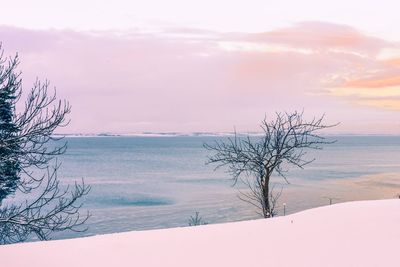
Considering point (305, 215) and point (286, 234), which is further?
point (305, 215)

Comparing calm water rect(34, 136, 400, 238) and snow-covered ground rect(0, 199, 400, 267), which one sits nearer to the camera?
snow-covered ground rect(0, 199, 400, 267)

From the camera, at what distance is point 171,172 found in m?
93.6

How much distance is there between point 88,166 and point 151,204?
188 feet

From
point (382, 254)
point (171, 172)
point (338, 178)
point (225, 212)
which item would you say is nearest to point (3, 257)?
point (382, 254)

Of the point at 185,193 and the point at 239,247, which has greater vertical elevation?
the point at 239,247

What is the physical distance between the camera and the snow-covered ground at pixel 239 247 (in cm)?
618

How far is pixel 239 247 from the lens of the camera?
690 cm

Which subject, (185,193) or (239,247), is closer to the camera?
(239,247)

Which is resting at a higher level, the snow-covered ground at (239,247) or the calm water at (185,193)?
the snow-covered ground at (239,247)

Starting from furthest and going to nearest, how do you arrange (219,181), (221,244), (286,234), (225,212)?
(219,181)
(225,212)
(286,234)
(221,244)

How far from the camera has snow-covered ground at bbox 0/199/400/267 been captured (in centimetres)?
618

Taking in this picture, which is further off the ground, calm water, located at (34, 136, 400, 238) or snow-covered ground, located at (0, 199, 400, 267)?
snow-covered ground, located at (0, 199, 400, 267)

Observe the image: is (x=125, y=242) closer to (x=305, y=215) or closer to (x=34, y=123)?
(x=305, y=215)

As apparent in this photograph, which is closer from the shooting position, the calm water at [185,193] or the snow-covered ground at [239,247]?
the snow-covered ground at [239,247]
